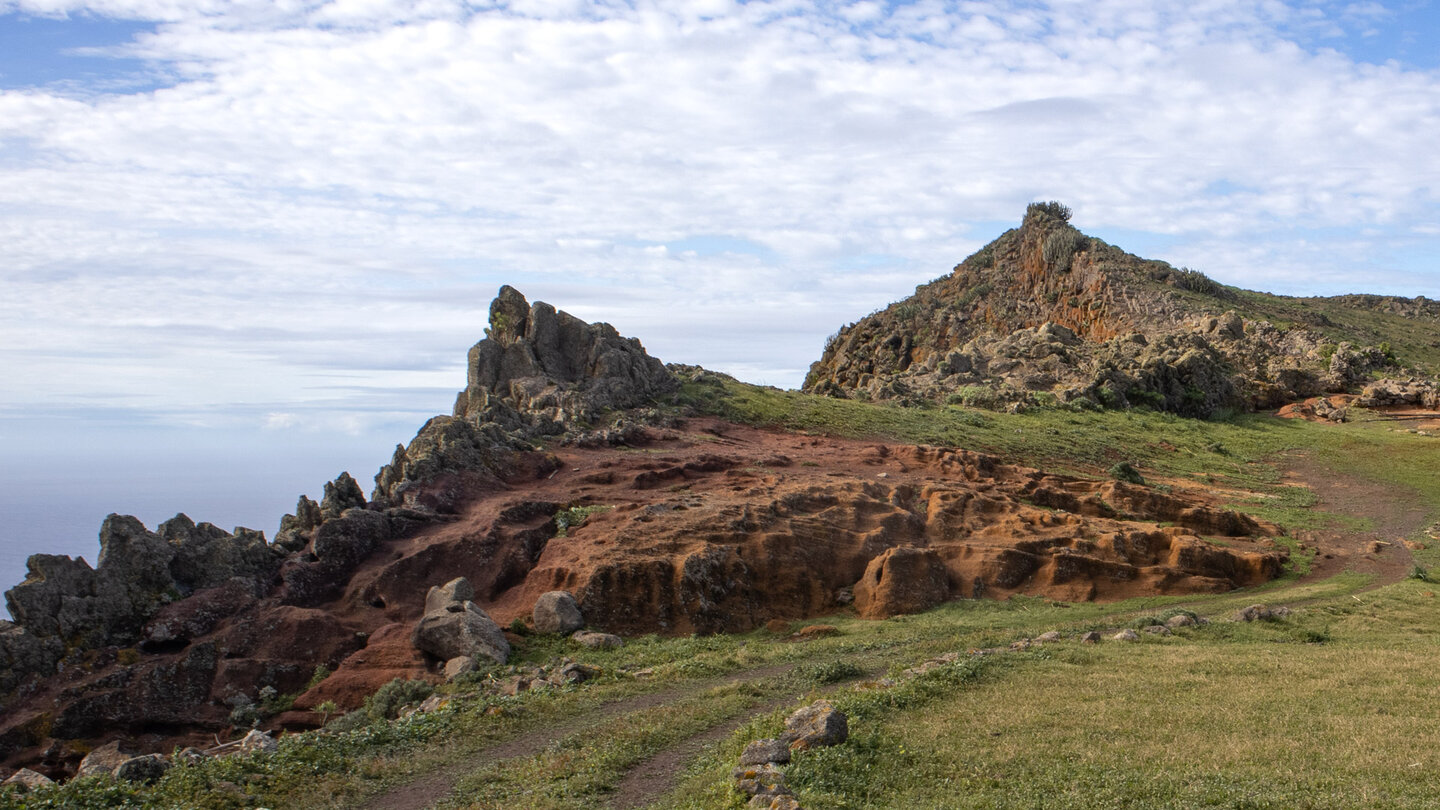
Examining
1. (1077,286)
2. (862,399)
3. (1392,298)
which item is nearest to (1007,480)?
(862,399)

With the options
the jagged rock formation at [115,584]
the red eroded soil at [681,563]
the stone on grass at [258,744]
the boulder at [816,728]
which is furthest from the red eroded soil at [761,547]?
the boulder at [816,728]

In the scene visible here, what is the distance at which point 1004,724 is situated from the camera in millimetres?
13070

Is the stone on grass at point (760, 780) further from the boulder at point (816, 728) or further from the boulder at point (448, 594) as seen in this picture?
the boulder at point (448, 594)

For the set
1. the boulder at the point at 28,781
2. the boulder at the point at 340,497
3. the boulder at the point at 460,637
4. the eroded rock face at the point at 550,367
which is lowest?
the boulder at the point at 28,781

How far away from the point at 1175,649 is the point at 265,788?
15.3 m

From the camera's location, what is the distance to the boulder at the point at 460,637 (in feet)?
63.4

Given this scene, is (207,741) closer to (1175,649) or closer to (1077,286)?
(1175,649)

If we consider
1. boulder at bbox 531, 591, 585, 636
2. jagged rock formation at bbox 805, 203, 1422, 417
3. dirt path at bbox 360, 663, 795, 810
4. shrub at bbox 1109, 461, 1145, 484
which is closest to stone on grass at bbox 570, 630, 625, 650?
boulder at bbox 531, 591, 585, 636

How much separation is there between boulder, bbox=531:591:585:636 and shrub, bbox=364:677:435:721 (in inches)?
140

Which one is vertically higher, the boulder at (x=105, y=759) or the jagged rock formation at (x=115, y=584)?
the jagged rock formation at (x=115, y=584)

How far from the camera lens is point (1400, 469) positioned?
39.5 metres

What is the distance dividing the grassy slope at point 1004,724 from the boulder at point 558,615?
67 cm

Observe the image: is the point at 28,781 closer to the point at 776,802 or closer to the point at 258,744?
the point at 258,744

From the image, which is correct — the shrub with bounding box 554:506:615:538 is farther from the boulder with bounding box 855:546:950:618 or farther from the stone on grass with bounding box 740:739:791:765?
the stone on grass with bounding box 740:739:791:765
